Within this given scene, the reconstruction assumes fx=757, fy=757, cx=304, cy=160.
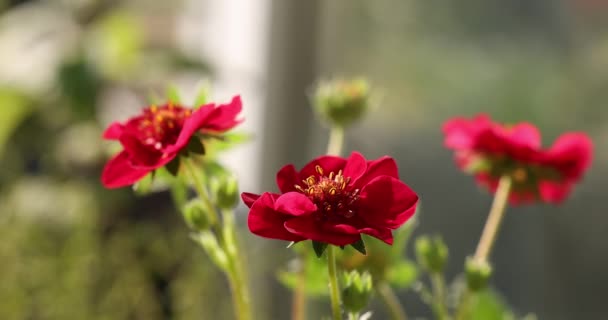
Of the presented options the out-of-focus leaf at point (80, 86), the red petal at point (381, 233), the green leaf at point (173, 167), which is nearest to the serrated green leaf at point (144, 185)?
the green leaf at point (173, 167)

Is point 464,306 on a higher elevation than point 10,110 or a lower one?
higher

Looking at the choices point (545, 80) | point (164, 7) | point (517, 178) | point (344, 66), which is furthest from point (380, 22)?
point (517, 178)

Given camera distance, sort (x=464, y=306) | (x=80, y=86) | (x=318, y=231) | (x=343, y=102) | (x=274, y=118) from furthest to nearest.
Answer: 1. (x=274, y=118)
2. (x=80, y=86)
3. (x=343, y=102)
4. (x=464, y=306)
5. (x=318, y=231)

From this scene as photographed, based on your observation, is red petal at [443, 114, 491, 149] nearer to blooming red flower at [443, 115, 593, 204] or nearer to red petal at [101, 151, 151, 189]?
blooming red flower at [443, 115, 593, 204]

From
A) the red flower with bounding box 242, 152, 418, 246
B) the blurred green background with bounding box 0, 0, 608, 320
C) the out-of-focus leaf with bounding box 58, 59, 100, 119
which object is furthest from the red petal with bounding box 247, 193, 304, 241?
the out-of-focus leaf with bounding box 58, 59, 100, 119

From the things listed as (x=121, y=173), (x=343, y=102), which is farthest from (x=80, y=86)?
(x=121, y=173)

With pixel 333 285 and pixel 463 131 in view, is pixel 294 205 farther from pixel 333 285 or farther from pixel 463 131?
pixel 463 131

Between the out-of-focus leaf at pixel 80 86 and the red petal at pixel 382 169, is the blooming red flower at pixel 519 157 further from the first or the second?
the out-of-focus leaf at pixel 80 86

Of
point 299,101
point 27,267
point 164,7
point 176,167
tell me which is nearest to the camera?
point 176,167

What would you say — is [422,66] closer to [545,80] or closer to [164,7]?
[545,80]
